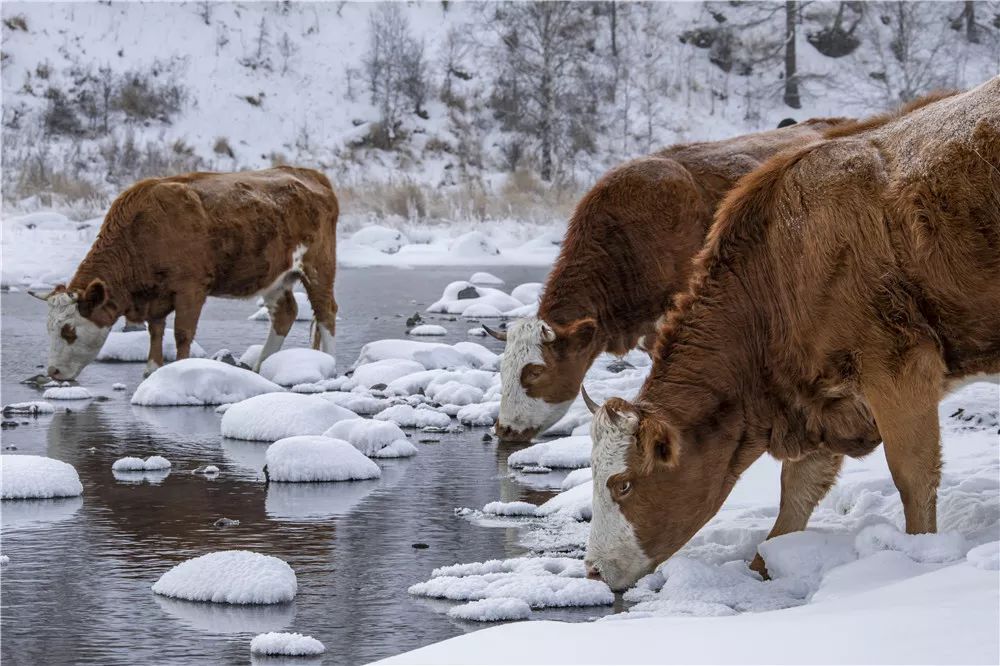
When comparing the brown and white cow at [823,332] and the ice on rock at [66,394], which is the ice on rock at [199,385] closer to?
the ice on rock at [66,394]

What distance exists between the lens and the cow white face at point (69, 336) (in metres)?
11.8

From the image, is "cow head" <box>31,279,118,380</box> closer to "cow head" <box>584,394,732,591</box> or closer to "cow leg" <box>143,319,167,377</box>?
"cow leg" <box>143,319,167,377</box>

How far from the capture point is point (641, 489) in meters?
5.22

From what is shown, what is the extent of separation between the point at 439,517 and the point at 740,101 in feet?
144

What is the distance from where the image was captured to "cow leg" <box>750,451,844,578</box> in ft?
19.0

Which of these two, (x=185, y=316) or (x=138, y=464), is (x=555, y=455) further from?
(x=185, y=316)

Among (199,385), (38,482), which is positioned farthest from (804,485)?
(199,385)

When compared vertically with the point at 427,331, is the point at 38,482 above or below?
above

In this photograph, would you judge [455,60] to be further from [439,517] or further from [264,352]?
[439,517]

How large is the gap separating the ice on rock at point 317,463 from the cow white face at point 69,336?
465 centimetres

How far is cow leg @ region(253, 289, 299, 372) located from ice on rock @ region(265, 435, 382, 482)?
5193 mm

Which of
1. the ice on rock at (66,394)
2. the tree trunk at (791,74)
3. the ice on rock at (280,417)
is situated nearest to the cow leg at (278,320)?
the ice on rock at (66,394)

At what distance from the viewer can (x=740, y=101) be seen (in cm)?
4875

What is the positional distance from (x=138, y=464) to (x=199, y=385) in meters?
2.94
